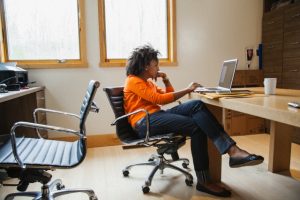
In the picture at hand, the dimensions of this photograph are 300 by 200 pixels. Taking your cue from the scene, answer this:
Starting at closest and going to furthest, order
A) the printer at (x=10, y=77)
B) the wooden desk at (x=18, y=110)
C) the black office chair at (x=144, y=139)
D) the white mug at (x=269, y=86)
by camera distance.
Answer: the white mug at (x=269, y=86) → the black office chair at (x=144, y=139) → the printer at (x=10, y=77) → the wooden desk at (x=18, y=110)

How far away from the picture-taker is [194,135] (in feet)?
6.05

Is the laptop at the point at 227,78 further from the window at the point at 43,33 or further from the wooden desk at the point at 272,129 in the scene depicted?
the window at the point at 43,33

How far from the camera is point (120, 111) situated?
2.13m

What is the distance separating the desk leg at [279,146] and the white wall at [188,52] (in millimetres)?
1472

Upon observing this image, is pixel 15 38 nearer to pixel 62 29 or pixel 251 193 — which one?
pixel 62 29

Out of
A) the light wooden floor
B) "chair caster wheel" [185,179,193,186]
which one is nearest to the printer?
the light wooden floor

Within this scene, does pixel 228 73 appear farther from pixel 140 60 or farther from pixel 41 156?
pixel 41 156

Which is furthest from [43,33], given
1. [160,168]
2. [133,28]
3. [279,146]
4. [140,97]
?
[279,146]

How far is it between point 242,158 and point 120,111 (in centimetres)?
106

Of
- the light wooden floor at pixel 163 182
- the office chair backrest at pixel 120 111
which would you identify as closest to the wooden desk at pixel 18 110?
the light wooden floor at pixel 163 182

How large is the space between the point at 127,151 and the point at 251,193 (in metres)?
1.51

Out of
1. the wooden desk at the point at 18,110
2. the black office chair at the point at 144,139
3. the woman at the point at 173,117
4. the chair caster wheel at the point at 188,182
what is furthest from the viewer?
the wooden desk at the point at 18,110

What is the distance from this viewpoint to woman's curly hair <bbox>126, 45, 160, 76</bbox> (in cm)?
206

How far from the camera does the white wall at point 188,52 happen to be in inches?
119
